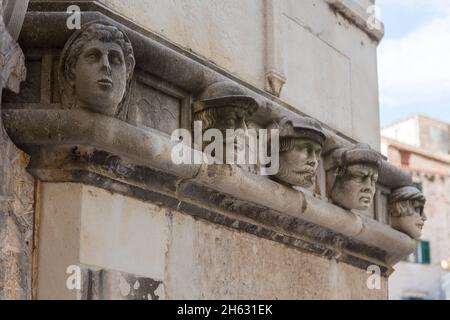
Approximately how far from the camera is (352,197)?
530 centimetres

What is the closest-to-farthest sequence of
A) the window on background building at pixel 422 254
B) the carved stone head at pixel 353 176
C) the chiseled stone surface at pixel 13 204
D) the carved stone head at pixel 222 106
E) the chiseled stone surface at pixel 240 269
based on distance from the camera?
the chiseled stone surface at pixel 13 204, the chiseled stone surface at pixel 240 269, the carved stone head at pixel 222 106, the carved stone head at pixel 353 176, the window on background building at pixel 422 254

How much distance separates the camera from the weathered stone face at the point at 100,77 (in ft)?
12.3

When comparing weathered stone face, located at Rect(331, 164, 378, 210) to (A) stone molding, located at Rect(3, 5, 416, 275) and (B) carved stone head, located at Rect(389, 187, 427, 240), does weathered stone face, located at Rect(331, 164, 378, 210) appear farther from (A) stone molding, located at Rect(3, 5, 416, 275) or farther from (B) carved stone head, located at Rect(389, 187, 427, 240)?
(B) carved stone head, located at Rect(389, 187, 427, 240)

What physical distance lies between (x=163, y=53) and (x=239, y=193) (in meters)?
0.74

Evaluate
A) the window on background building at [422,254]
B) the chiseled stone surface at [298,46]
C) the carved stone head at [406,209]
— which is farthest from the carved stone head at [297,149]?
the window on background building at [422,254]

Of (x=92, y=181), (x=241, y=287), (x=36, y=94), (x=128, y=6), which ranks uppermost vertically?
(x=128, y=6)

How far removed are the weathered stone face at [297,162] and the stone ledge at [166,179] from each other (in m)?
0.06

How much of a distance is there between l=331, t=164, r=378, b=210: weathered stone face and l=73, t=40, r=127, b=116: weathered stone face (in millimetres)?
1830

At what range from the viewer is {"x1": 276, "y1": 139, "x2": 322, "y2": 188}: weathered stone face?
4.79 meters

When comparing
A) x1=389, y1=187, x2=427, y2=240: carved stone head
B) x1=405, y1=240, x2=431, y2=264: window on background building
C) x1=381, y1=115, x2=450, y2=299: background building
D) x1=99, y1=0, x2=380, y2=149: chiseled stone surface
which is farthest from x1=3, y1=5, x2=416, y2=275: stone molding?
x1=405, y1=240, x2=431, y2=264: window on background building

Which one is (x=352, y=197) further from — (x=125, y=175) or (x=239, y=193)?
(x=125, y=175)

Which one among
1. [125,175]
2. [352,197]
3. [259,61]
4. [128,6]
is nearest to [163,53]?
[128,6]

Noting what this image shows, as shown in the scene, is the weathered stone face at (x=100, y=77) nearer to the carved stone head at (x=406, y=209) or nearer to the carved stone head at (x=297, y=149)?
the carved stone head at (x=297, y=149)

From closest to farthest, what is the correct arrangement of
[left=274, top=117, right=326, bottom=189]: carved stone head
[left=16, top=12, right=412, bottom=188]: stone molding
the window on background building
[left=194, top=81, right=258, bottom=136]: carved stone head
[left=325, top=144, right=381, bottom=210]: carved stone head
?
[left=16, top=12, right=412, bottom=188]: stone molding, [left=194, top=81, right=258, bottom=136]: carved stone head, [left=274, top=117, right=326, bottom=189]: carved stone head, [left=325, top=144, right=381, bottom=210]: carved stone head, the window on background building
